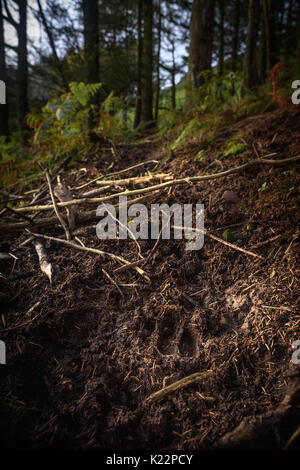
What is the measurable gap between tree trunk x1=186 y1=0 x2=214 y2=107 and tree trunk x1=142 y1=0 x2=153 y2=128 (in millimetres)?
1343

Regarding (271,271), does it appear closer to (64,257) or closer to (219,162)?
(219,162)

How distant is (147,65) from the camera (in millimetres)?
6574

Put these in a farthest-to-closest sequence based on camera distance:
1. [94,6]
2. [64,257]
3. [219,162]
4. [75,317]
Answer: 1. [94,6]
2. [219,162]
3. [64,257]
4. [75,317]

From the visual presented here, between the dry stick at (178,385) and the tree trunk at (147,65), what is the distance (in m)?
6.09

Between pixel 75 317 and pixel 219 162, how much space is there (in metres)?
2.20

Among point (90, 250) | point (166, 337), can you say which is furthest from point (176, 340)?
point (90, 250)

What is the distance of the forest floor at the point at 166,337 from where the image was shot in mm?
1279

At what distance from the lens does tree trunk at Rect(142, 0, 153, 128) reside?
6.23 m

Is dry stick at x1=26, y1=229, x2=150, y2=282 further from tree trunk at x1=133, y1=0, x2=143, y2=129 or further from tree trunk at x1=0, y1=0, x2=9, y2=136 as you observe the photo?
tree trunk at x1=0, y1=0, x2=9, y2=136

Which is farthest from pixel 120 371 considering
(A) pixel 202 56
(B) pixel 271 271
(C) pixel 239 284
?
(A) pixel 202 56

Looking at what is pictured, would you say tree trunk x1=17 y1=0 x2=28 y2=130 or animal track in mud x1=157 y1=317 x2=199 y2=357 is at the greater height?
tree trunk x1=17 y1=0 x2=28 y2=130

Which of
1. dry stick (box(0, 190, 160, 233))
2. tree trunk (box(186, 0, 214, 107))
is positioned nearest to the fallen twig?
dry stick (box(0, 190, 160, 233))

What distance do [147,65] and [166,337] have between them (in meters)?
7.17

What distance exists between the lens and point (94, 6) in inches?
197
